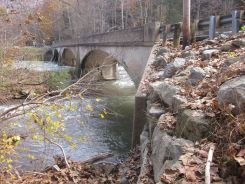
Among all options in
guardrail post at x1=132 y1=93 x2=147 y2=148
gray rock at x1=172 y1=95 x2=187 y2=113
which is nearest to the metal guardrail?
guardrail post at x1=132 y1=93 x2=147 y2=148

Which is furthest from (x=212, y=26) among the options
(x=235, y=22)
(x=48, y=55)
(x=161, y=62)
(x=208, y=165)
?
(x=48, y=55)

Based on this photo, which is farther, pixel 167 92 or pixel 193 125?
pixel 167 92

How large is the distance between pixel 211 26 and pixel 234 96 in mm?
6994

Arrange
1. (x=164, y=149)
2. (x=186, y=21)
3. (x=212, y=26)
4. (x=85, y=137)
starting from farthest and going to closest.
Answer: (x=186, y=21)
(x=212, y=26)
(x=85, y=137)
(x=164, y=149)

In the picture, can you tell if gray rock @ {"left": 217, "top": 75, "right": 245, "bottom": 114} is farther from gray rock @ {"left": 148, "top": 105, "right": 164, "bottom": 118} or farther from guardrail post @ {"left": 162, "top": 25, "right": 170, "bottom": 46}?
guardrail post @ {"left": 162, "top": 25, "right": 170, "bottom": 46}

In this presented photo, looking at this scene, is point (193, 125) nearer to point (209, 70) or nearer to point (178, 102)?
point (178, 102)

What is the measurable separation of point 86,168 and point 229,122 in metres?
4.35

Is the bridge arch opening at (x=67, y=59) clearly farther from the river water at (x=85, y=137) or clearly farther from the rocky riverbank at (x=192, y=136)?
the rocky riverbank at (x=192, y=136)

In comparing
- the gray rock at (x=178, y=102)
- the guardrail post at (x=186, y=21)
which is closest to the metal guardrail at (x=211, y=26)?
the guardrail post at (x=186, y=21)

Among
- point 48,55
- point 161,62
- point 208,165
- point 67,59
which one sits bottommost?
point 208,165

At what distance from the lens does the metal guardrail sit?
898cm

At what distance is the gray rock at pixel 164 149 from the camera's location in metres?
3.44

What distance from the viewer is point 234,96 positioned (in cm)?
336

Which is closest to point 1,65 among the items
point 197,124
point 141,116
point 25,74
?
point 25,74
